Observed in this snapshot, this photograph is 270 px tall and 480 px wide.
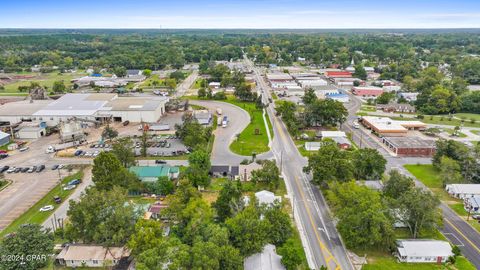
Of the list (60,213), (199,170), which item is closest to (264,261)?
(199,170)

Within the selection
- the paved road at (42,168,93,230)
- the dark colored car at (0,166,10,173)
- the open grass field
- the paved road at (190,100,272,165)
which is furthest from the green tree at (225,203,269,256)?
the open grass field

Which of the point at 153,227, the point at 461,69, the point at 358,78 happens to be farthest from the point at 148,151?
the point at 461,69

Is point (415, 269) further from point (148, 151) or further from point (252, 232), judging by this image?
point (148, 151)

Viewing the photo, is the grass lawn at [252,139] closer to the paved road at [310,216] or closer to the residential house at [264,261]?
the paved road at [310,216]

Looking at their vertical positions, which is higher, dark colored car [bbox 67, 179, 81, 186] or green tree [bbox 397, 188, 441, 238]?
green tree [bbox 397, 188, 441, 238]

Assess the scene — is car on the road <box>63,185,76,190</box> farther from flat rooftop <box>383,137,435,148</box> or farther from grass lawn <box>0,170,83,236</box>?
flat rooftop <box>383,137,435,148</box>

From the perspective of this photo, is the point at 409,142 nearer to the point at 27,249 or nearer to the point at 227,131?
the point at 227,131
